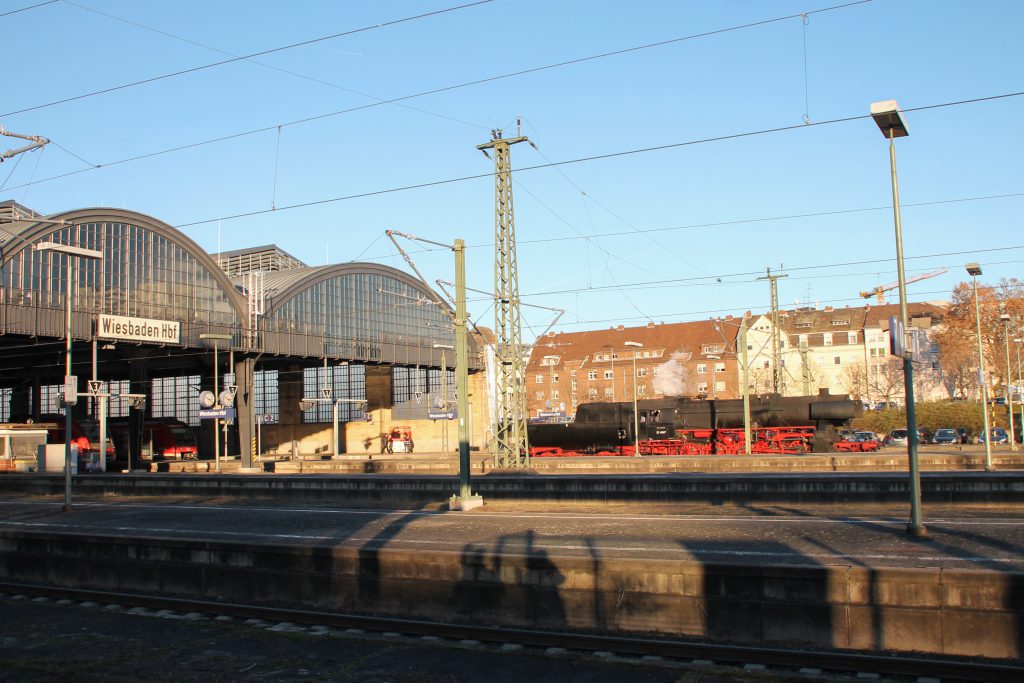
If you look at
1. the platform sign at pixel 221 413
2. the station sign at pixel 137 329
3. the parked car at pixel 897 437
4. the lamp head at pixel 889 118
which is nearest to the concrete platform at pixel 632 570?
the lamp head at pixel 889 118

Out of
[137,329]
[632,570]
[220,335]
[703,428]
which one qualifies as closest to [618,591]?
[632,570]

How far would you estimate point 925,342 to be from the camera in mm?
15133

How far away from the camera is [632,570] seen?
39.2ft

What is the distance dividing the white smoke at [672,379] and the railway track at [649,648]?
92.0 meters

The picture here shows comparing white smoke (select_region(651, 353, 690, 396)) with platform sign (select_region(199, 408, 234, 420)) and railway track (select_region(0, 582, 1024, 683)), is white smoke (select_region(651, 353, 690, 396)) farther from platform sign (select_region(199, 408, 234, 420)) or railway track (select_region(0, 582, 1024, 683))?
railway track (select_region(0, 582, 1024, 683))

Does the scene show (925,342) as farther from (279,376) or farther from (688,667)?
(279,376)

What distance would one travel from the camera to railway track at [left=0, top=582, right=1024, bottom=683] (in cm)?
921

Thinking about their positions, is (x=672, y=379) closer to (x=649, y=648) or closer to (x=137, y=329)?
(x=137, y=329)

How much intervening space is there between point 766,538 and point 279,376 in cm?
6797

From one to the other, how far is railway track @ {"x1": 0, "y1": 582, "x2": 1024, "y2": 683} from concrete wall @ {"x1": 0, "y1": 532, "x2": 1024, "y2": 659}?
1.13ft

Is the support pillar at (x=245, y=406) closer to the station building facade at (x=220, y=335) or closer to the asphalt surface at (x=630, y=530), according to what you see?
the station building facade at (x=220, y=335)

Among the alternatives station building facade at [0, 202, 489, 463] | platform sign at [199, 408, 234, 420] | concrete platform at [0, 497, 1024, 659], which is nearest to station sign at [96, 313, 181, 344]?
station building facade at [0, 202, 489, 463]

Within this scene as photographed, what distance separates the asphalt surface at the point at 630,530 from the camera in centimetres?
1308

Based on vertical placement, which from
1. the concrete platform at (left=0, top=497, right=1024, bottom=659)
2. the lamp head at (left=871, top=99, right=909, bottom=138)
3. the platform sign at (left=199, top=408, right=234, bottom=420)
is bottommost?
the concrete platform at (left=0, top=497, right=1024, bottom=659)
